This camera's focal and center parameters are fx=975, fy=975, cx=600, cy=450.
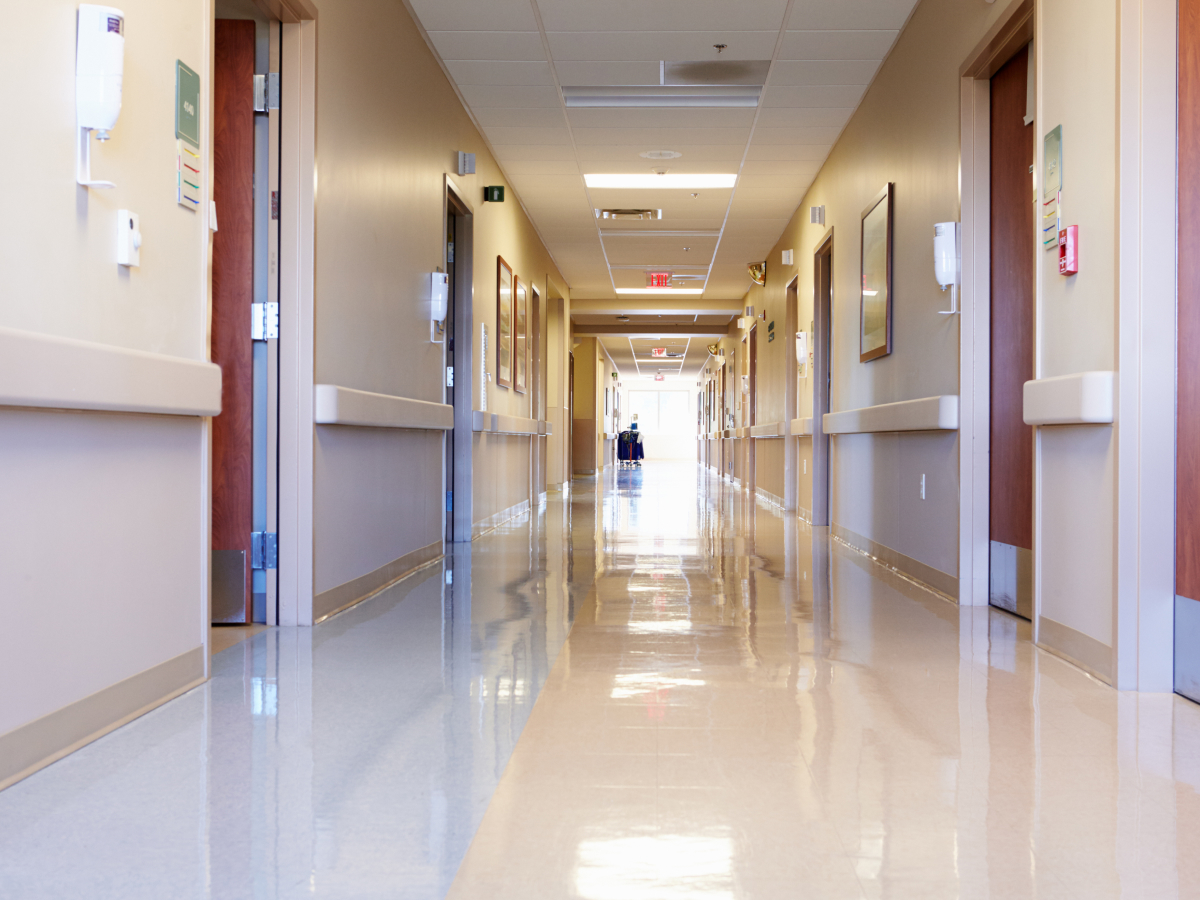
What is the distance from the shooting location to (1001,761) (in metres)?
2.22

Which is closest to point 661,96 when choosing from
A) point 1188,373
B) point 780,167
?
point 780,167

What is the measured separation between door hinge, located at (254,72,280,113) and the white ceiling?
Answer: 61.8 inches

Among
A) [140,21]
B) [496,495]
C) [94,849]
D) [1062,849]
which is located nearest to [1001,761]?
[1062,849]

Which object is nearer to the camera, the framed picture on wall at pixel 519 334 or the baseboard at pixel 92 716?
the baseboard at pixel 92 716

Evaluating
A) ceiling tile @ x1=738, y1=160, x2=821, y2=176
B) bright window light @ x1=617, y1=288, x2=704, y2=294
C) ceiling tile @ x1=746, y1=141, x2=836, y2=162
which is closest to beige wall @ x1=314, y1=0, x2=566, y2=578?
ceiling tile @ x1=746, y1=141, x2=836, y2=162

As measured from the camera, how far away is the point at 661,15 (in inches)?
204

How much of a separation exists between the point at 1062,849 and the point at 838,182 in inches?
251

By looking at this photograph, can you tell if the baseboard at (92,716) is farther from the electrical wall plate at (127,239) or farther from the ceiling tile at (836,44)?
the ceiling tile at (836,44)

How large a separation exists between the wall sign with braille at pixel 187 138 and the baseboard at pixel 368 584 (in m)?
1.71

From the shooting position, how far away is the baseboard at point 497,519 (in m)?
7.32

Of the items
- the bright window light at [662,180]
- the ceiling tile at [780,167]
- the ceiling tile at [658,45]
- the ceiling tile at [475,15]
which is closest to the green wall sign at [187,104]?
the ceiling tile at [475,15]

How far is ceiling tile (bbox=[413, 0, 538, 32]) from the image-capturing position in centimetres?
511

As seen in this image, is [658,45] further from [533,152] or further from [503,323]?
[503,323]

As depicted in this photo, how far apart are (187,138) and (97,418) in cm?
95
